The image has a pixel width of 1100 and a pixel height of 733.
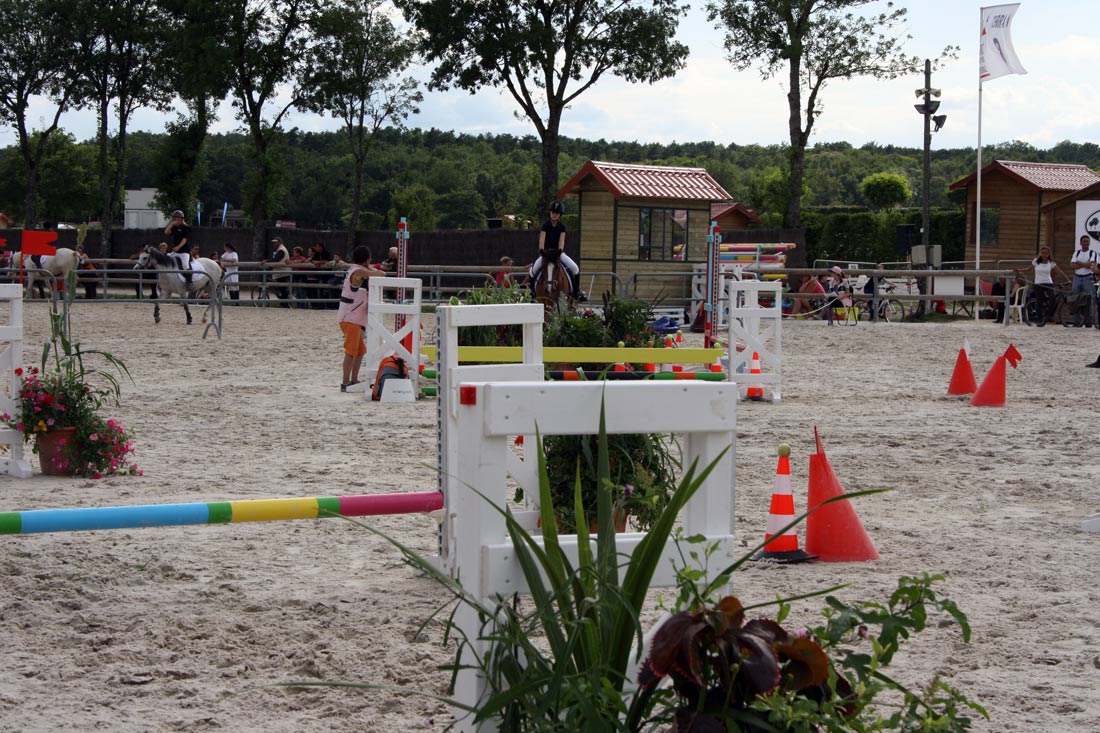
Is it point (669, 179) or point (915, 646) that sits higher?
point (669, 179)

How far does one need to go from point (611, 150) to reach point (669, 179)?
218ft

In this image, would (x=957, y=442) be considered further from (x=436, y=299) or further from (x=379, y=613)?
(x=436, y=299)

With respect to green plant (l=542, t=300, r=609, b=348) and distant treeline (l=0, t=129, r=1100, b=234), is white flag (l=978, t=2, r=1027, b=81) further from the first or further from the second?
green plant (l=542, t=300, r=609, b=348)

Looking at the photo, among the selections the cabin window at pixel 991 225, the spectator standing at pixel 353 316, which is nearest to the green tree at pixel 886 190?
the cabin window at pixel 991 225

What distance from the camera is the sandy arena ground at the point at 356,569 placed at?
3.86m

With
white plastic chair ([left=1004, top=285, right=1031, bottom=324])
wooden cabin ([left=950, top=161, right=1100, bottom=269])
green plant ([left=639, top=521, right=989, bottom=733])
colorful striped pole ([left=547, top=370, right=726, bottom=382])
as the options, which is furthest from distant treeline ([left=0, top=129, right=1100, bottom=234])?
green plant ([left=639, top=521, right=989, bottom=733])

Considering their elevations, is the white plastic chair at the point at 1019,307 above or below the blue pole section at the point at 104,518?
above

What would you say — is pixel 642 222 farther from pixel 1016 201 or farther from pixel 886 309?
pixel 1016 201

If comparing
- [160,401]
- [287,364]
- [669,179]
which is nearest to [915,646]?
[160,401]

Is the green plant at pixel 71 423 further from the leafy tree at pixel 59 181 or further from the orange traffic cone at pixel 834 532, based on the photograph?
the leafy tree at pixel 59 181

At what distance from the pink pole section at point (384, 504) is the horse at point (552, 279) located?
1168cm

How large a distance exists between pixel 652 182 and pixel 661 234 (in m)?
1.35

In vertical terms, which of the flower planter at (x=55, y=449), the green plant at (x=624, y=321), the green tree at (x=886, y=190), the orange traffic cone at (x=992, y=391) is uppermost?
the green tree at (x=886, y=190)

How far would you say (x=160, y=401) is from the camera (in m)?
11.7
